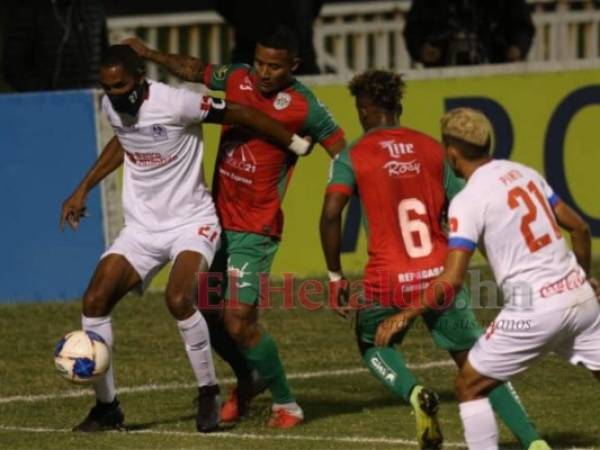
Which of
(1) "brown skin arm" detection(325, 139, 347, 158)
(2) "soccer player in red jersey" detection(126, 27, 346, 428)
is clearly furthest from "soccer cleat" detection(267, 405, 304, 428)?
(1) "brown skin arm" detection(325, 139, 347, 158)

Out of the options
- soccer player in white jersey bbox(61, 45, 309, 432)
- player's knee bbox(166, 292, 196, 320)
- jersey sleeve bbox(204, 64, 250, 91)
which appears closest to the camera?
player's knee bbox(166, 292, 196, 320)

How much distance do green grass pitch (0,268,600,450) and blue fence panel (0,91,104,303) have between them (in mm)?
267

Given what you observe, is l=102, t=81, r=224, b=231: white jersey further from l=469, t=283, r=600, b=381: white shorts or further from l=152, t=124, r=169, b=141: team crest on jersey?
l=469, t=283, r=600, b=381: white shorts

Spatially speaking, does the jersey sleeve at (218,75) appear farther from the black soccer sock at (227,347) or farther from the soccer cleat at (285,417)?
the soccer cleat at (285,417)

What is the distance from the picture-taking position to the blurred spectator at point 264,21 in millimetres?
19484

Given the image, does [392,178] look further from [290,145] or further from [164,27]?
[164,27]

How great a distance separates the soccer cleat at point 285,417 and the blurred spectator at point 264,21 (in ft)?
23.5

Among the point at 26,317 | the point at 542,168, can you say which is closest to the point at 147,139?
the point at 26,317

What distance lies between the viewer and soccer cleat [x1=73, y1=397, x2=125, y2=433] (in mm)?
12289

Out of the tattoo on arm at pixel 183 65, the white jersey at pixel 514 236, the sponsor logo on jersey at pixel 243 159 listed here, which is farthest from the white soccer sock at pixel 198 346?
the white jersey at pixel 514 236

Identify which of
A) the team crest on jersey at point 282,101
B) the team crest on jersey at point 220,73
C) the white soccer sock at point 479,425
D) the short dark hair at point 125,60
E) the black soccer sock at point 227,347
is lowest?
the black soccer sock at point 227,347

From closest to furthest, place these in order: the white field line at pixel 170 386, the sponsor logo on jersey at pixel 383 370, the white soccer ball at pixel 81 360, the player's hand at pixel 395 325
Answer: the player's hand at pixel 395 325, the sponsor logo on jersey at pixel 383 370, the white soccer ball at pixel 81 360, the white field line at pixel 170 386

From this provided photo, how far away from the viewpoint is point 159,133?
12367 millimetres

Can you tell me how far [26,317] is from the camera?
1678 cm
